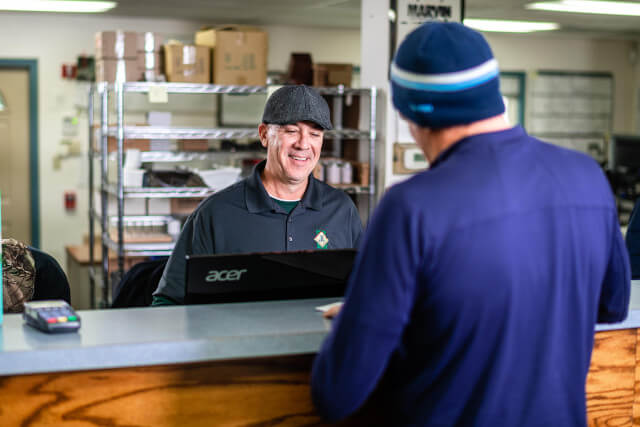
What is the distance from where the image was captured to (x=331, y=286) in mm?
1669

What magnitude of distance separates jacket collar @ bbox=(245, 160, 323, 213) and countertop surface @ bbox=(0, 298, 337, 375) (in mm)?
794

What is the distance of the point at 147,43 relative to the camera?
17.1 ft

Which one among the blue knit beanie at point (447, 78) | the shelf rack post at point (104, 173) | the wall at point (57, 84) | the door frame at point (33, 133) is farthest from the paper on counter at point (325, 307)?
the door frame at point (33, 133)

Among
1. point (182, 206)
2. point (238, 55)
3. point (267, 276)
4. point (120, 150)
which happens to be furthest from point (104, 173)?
point (267, 276)

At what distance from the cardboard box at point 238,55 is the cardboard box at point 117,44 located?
538mm

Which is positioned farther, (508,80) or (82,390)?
(508,80)

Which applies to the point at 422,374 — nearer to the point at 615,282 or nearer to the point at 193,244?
the point at 615,282

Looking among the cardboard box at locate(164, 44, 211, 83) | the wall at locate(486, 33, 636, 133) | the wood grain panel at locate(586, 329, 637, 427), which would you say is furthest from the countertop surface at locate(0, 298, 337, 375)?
the wall at locate(486, 33, 636, 133)

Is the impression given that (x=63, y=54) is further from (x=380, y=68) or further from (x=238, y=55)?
(x=380, y=68)

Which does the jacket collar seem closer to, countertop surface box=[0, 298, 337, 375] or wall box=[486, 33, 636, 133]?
countertop surface box=[0, 298, 337, 375]

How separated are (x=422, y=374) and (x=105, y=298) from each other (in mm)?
4496

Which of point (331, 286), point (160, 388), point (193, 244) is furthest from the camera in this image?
point (193, 244)

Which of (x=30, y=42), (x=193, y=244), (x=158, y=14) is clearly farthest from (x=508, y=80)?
(x=193, y=244)

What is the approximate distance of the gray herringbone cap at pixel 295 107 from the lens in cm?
231
